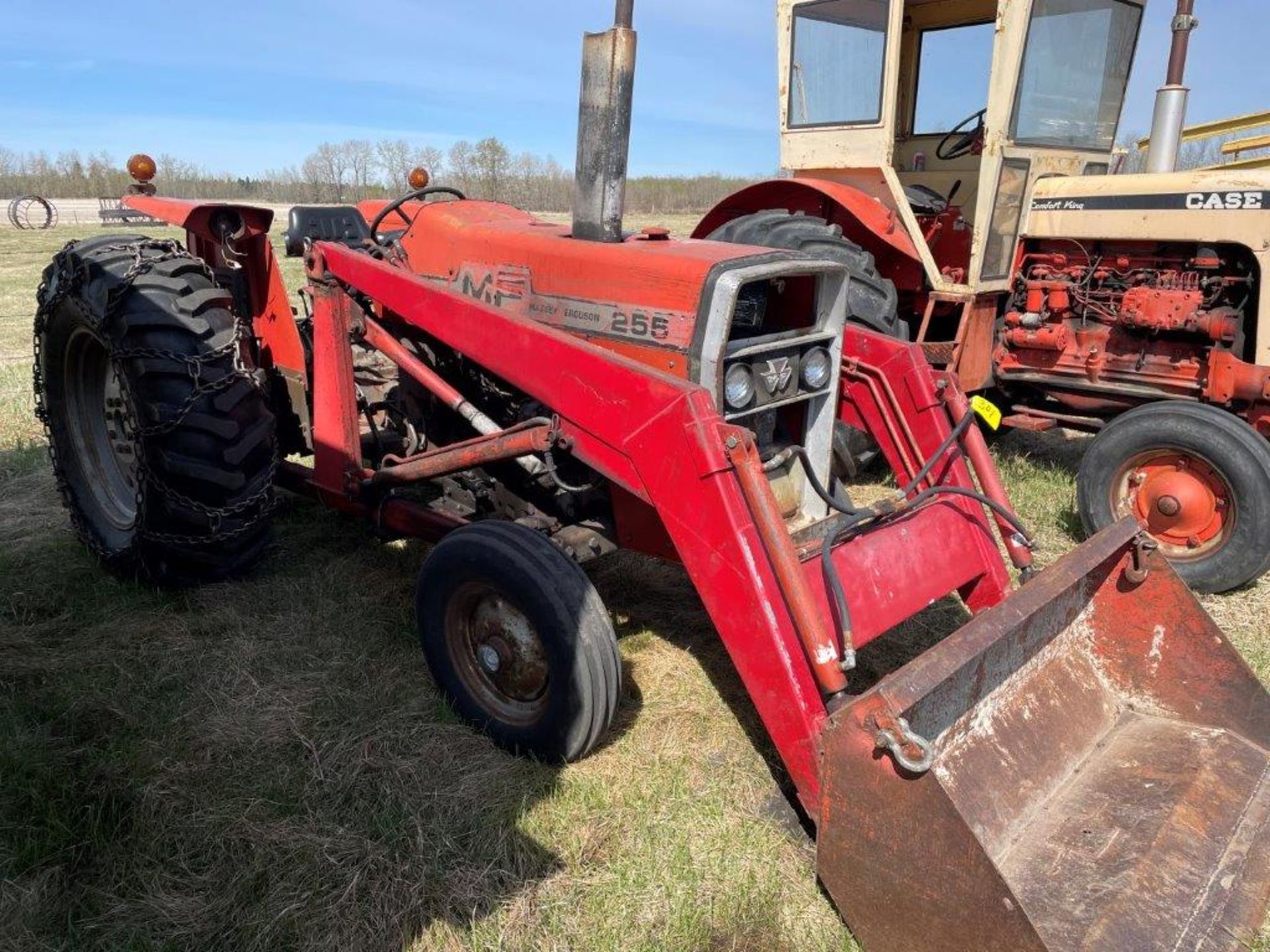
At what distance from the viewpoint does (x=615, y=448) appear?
241cm

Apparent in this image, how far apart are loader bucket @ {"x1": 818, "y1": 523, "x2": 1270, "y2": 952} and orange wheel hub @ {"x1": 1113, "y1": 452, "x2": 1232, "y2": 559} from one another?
4.70 feet

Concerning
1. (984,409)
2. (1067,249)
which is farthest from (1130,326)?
(984,409)

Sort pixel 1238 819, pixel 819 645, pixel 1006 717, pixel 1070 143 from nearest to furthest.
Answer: pixel 819 645 < pixel 1238 819 < pixel 1006 717 < pixel 1070 143

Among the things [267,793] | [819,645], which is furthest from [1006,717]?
[267,793]

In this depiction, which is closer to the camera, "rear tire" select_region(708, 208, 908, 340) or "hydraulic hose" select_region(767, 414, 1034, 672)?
"hydraulic hose" select_region(767, 414, 1034, 672)

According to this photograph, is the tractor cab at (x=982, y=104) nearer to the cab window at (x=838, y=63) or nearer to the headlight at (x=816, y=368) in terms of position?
the cab window at (x=838, y=63)

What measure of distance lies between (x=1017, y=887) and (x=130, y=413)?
10.1 feet

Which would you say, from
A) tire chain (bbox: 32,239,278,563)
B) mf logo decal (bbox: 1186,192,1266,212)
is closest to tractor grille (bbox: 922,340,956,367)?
mf logo decal (bbox: 1186,192,1266,212)

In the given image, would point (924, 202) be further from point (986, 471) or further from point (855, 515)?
point (855, 515)

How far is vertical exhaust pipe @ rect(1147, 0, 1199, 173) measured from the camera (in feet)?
15.2

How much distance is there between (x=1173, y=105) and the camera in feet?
15.6

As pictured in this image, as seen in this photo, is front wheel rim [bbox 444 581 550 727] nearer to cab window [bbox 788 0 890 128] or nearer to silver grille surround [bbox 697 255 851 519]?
silver grille surround [bbox 697 255 851 519]

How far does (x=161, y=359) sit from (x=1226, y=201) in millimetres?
4435

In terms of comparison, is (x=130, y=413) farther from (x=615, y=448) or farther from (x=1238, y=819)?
(x=1238, y=819)
